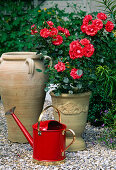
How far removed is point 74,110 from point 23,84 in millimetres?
594

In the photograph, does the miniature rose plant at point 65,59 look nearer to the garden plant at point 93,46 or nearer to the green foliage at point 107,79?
the garden plant at point 93,46

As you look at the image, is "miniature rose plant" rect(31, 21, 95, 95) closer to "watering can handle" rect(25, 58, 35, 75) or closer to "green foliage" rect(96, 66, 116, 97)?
"watering can handle" rect(25, 58, 35, 75)

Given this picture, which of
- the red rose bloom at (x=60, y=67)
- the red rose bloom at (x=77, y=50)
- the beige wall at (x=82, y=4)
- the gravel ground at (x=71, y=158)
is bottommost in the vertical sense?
the gravel ground at (x=71, y=158)

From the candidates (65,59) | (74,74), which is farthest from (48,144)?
(65,59)

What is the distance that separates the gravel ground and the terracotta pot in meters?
0.16

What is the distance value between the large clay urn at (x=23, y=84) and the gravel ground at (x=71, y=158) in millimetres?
336

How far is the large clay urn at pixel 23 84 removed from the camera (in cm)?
316

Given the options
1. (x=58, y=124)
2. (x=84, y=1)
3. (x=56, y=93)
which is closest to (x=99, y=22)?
(x=56, y=93)

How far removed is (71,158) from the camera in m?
2.90

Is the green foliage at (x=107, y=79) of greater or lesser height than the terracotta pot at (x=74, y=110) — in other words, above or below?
above

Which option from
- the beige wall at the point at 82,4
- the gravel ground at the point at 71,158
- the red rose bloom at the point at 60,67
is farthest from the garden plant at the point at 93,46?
the beige wall at the point at 82,4

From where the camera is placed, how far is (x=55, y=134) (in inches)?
106

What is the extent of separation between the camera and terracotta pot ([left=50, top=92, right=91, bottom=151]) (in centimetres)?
304

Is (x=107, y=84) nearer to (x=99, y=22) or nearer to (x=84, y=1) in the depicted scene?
(x=99, y=22)
